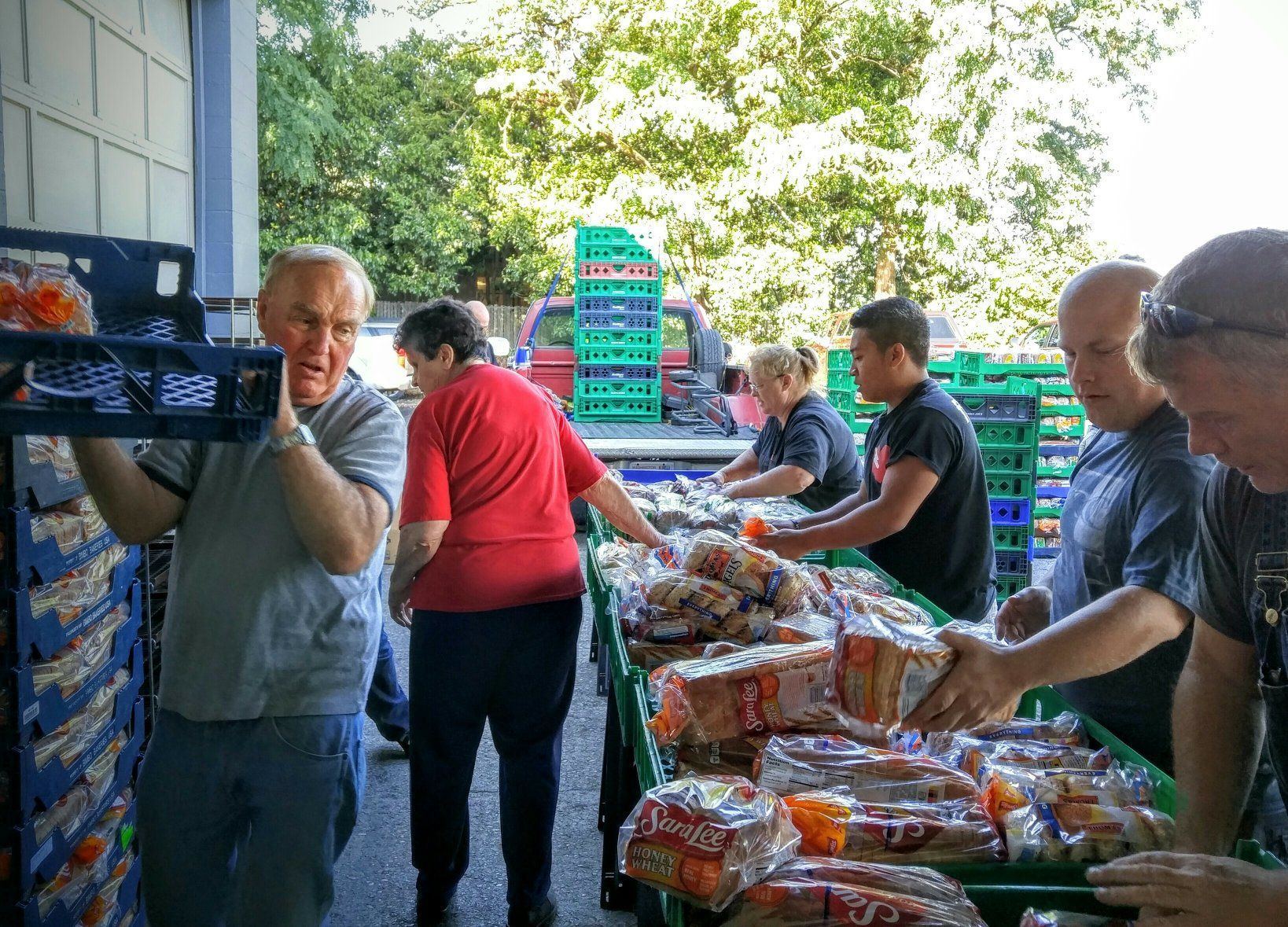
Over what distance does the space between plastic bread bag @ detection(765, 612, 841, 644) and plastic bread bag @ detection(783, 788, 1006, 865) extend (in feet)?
2.42

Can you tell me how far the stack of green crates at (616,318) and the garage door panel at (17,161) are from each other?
249 inches

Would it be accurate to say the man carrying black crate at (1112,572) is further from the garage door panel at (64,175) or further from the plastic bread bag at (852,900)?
the garage door panel at (64,175)

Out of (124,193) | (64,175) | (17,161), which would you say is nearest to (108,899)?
(17,161)

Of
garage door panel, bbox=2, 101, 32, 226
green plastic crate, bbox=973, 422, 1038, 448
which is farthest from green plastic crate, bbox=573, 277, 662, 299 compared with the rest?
garage door panel, bbox=2, 101, 32, 226

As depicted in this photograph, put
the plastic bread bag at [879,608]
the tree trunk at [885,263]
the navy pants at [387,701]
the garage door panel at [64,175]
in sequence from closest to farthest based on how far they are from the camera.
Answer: the plastic bread bag at [879,608]
the garage door panel at [64,175]
the navy pants at [387,701]
the tree trunk at [885,263]

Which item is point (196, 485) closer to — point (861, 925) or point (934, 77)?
point (861, 925)

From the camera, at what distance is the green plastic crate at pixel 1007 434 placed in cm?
769

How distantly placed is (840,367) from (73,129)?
7.17 m

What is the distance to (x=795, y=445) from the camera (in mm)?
5242

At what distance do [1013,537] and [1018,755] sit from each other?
597cm

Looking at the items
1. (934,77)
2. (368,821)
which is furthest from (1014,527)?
(934,77)

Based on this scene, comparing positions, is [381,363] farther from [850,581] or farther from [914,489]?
[850,581]

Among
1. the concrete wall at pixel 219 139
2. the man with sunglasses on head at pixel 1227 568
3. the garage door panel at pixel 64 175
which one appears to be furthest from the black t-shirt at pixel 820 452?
the concrete wall at pixel 219 139

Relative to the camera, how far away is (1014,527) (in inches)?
303
